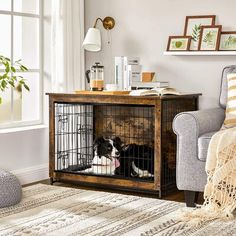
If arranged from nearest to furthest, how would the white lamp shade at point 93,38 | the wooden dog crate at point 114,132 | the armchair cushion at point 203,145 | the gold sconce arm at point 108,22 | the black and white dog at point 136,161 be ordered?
1. the armchair cushion at point 203,145
2. the wooden dog crate at point 114,132
3. the black and white dog at point 136,161
4. the white lamp shade at point 93,38
5. the gold sconce arm at point 108,22

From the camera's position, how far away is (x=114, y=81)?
509 centimetres

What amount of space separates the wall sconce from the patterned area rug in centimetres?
131

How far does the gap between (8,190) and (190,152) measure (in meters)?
1.18

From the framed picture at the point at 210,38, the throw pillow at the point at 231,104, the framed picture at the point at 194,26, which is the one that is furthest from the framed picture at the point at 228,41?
the throw pillow at the point at 231,104

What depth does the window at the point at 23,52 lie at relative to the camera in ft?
15.5

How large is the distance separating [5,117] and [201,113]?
5.93 feet

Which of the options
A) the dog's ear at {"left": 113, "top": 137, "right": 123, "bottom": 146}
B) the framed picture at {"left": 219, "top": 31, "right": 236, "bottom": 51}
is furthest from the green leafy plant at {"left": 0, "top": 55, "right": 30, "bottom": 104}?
the framed picture at {"left": 219, "top": 31, "right": 236, "bottom": 51}

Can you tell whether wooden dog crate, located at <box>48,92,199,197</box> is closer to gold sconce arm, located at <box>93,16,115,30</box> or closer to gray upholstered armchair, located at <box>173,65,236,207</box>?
gray upholstered armchair, located at <box>173,65,236,207</box>

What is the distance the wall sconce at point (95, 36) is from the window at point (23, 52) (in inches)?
16.5

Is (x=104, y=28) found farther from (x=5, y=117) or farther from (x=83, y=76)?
(x=5, y=117)

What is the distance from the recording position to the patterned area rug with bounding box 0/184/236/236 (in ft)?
10.5

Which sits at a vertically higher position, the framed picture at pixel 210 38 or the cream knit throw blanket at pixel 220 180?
the framed picture at pixel 210 38

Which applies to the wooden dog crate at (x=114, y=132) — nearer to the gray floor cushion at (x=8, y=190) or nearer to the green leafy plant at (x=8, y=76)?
the green leafy plant at (x=8, y=76)

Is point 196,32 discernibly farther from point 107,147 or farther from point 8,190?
point 8,190
